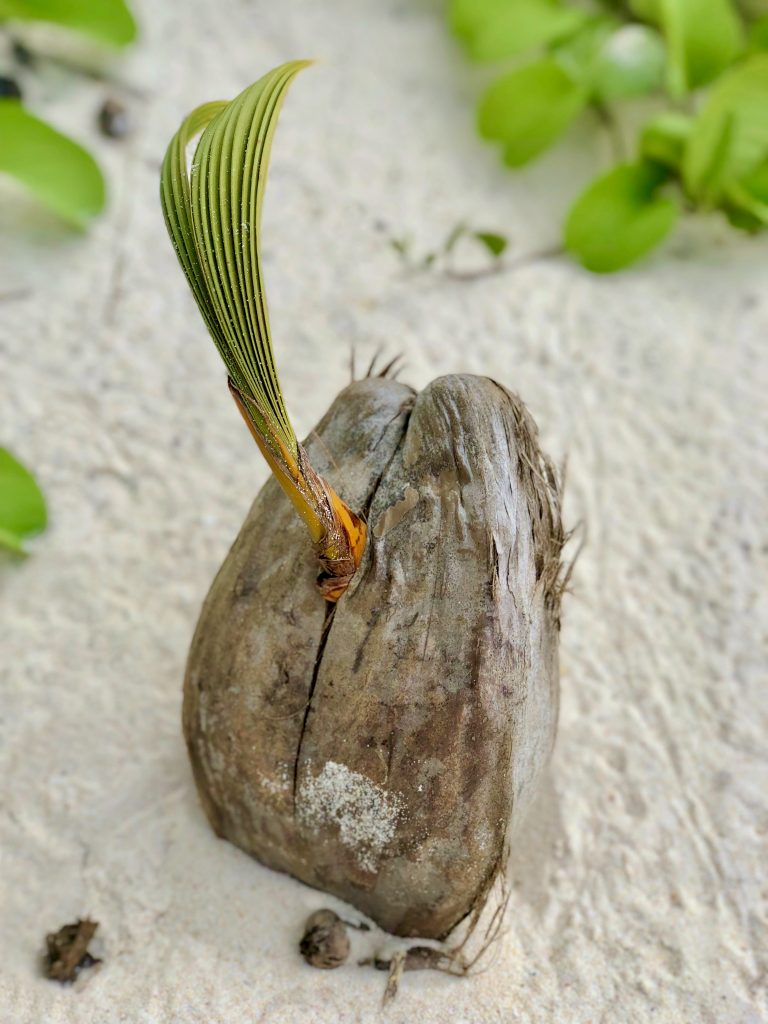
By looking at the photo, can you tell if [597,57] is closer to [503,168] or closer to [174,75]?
[503,168]

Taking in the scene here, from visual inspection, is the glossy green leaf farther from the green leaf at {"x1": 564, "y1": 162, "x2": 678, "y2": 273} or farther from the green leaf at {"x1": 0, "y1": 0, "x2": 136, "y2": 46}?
the green leaf at {"x1": 0, "y1": 0, "x2": 136, "y2": 46}

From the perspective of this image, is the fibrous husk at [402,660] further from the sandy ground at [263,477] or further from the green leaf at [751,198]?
the green leaf at [751,198]

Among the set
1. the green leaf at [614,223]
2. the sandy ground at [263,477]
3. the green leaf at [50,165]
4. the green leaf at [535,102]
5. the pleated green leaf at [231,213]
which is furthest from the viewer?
the green leaf at [535,102]

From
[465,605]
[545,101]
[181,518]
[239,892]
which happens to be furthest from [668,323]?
[239,892]

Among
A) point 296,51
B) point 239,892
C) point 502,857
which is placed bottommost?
point 239,892

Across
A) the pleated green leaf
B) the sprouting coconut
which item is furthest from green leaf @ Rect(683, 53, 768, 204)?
the pleated green leaf

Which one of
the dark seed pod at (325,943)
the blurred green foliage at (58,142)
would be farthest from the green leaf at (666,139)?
the dark seed pod at (325,943)

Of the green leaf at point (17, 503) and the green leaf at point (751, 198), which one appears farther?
the green leaf at point (751, 198)

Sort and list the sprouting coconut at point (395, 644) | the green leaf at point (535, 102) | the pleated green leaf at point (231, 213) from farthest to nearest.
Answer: the green leaf at point (535, 102)
the sprouting coconut at point (395, 644)
the pleated green leaf at point (231, 213)
